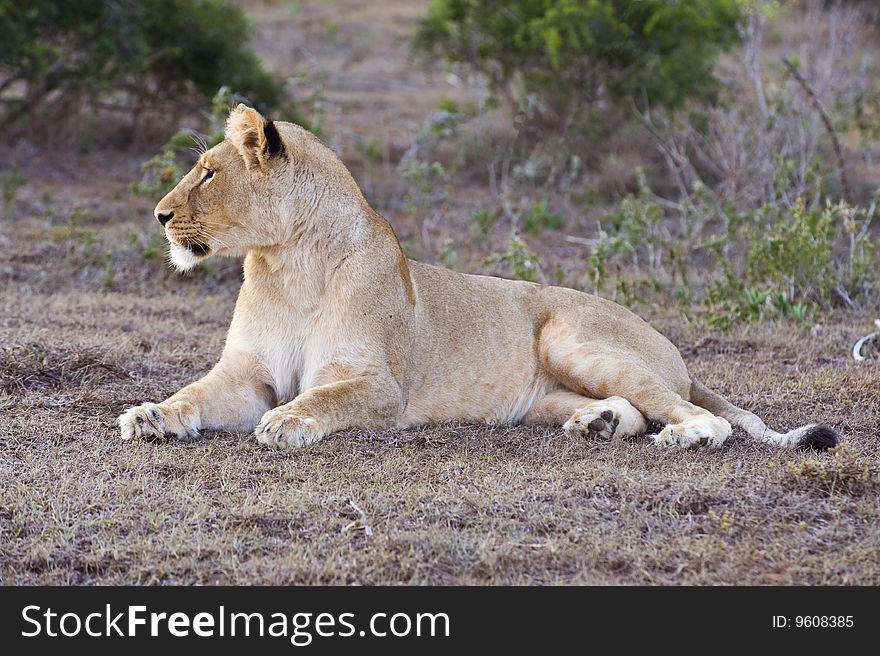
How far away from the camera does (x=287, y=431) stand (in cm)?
440

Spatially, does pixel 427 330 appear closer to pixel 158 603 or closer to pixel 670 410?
pixel 670 410

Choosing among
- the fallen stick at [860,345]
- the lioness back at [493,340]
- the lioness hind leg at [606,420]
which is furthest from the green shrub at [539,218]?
the lioness hind leg at [606,420]

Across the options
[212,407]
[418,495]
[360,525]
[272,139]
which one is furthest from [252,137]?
[360,525]

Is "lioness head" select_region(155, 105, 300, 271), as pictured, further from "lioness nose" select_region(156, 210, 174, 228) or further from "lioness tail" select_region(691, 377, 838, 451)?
"lioness tail" select_region(691, 377, 838, 451)

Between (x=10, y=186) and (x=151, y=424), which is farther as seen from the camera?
(x=10, y=186)

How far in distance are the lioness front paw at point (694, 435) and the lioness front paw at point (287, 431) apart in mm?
1256

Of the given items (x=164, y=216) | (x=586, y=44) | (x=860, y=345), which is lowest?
(x=860, y=345)

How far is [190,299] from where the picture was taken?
309 inches

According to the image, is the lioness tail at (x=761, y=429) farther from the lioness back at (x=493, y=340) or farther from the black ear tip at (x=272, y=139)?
the black ear tip at (x=272, y=139)

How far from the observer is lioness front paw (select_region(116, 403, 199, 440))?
14.8 ft

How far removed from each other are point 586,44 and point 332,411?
24.8 feet

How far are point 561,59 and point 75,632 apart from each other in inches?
365

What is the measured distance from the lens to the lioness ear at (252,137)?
4.62 metres

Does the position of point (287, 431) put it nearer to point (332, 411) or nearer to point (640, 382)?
point (332, 411)
